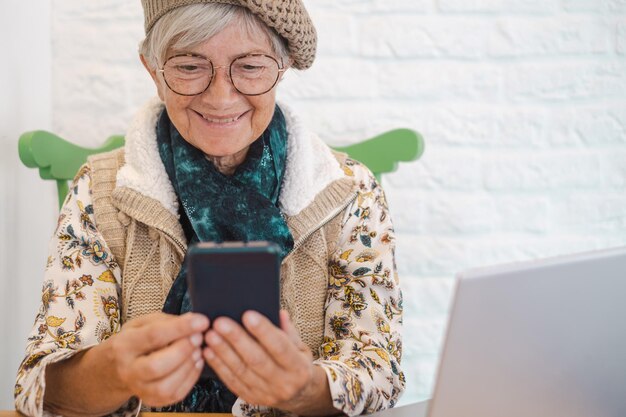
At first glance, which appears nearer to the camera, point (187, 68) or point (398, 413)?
point (398, 413)

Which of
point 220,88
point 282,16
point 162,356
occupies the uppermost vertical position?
point 282,16

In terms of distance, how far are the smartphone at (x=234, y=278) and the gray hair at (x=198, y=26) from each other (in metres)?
0.51

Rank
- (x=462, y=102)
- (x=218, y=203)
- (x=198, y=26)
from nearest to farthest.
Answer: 1. (x=198, y=26)
2. (x=218, y=203)
3. (x=462, y=102)

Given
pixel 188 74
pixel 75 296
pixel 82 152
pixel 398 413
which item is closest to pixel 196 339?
pixel 398 413

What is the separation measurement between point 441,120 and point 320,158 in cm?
46

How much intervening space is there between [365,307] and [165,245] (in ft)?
1.13

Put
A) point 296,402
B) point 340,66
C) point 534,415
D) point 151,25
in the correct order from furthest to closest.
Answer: point 340,66 → point 151,25 → point 296,402 → point 534,415

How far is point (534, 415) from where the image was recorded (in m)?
0.73

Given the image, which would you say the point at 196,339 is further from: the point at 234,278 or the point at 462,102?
the point at 462,102

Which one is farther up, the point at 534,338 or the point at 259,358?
the point at 534,338

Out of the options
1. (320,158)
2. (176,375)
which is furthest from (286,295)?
(176,375)

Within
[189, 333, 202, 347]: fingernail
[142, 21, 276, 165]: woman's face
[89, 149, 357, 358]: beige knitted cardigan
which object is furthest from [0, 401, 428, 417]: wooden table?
[142, 21, 276, 165]: woman's face

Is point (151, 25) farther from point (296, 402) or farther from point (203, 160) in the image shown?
point (296, 402)

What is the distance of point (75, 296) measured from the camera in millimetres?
1163
